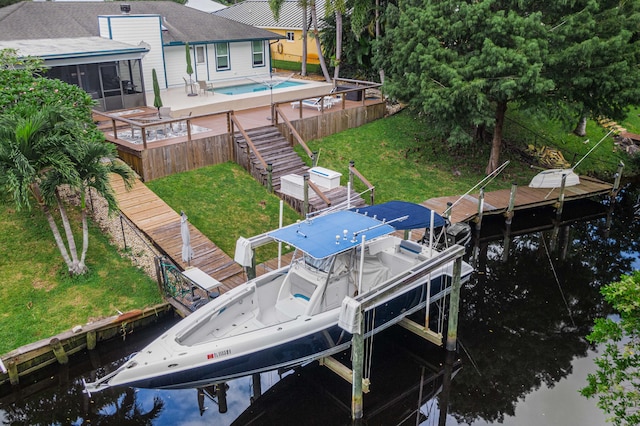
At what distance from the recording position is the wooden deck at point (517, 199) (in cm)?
1942

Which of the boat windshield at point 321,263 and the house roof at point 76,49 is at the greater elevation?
the house roof at point 76,49

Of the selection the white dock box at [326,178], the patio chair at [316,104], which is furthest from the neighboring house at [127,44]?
the white dock box at [326,178]

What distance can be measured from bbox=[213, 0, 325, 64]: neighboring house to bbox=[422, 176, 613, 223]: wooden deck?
2003cm

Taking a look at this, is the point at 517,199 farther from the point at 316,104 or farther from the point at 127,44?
the point at 127,44

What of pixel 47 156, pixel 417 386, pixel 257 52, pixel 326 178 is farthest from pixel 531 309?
pixel 257 52

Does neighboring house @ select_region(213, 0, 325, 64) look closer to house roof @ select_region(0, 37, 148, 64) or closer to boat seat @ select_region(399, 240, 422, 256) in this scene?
house roof @ select_region(0, 37, 148, 64)

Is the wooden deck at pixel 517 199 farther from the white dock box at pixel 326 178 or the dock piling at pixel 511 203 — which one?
the white dock box at pixel 326 178

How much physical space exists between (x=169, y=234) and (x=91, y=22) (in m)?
17.7

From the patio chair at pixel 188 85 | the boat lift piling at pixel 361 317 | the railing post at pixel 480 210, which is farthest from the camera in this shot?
the patio chair at pixel 188 85

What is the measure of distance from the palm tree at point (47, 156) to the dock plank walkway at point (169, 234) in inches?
86.1

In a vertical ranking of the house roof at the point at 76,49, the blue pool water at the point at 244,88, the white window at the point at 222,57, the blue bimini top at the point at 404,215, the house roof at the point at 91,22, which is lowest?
the blue bimini top at the point at 404,215

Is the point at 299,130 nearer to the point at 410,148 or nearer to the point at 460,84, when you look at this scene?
the point at 410,148

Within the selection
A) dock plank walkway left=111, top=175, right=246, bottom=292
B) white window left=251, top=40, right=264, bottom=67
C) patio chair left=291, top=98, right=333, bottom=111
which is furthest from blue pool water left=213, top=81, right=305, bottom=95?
dock plank walkway left=111, top=175, right=246, bottom=292

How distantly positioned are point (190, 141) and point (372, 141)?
8725 mm
